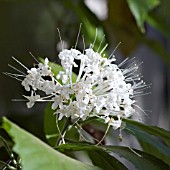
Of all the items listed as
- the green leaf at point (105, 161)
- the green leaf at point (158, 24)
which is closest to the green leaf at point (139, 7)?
the green leaf at point (158, 24)

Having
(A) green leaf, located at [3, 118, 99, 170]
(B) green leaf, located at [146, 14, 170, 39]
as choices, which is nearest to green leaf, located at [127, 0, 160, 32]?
(B) green leaf, located at [146, 14, 170, 39]

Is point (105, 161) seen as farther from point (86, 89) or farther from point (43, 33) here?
point (43, 33)

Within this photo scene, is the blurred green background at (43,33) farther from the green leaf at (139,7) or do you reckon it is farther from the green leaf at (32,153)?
the green leaf at (32,153)

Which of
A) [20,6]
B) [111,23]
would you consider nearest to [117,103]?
[111,23]

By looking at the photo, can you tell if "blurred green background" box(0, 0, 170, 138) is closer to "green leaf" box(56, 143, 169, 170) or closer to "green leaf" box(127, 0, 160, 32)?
"green leaf" box(127, 0, 160, 32)

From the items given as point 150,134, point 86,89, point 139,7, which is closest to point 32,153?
point 86,89
